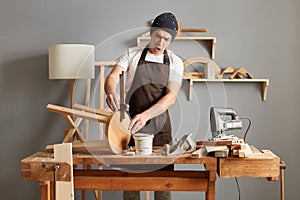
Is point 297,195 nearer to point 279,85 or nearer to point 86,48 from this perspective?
point 279,85

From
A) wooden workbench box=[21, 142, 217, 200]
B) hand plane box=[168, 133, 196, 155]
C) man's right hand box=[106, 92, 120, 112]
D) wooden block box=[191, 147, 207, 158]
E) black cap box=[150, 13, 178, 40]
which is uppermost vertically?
black cap box=[150, 13, 178, 40]

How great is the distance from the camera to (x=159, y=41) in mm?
2328

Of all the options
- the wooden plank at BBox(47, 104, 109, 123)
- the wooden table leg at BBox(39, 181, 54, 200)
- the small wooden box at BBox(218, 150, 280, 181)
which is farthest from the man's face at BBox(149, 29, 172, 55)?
the wooden table leg at BBox(39, 181, 54, 200)

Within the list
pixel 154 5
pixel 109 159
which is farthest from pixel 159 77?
pixel 154 5

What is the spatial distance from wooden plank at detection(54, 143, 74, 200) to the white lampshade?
0.99 metres

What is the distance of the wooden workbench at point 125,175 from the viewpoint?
233 centimetres

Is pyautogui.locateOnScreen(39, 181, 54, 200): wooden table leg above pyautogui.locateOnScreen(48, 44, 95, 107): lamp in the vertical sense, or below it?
below

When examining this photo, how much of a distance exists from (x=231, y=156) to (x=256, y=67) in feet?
4.58

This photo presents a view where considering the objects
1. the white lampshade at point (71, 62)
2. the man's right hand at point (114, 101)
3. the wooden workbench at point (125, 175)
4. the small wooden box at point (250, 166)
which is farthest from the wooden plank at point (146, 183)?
the white lampshade at point (71, 62)

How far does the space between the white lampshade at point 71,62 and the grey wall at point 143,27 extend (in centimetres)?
33

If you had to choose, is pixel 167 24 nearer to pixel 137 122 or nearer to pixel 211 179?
pixel 137 122

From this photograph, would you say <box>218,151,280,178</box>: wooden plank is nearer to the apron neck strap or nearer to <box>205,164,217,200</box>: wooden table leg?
<box>205,164,217,200</box>: wooden table leg

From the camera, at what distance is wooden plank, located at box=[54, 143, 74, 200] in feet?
7.78

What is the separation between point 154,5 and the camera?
11.9 ft
